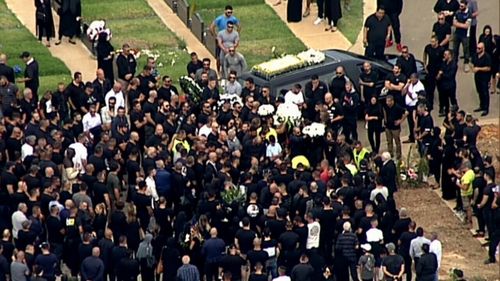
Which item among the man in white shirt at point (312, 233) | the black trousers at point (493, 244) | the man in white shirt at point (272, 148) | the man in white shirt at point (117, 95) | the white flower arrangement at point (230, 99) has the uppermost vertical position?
the man in white shirt at point (117, 95)

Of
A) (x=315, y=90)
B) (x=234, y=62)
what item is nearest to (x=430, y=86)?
(x=315, y=90)

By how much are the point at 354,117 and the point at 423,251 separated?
19.9 ft

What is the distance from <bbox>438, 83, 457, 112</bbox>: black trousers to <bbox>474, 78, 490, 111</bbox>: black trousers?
50 centimetres

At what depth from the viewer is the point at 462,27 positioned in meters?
45.1

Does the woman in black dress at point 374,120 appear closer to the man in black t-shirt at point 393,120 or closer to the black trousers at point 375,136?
the black trousers at point 375,136

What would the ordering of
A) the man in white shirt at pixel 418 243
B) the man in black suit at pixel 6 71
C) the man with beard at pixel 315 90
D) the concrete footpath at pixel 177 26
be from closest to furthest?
the man in white shirt at pixel 418 243
the man with beard at pixel 315 90
the man in black suit at pixel 6 71
the concrete footpath at pixel 177 26

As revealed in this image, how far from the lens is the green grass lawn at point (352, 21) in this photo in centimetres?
4825

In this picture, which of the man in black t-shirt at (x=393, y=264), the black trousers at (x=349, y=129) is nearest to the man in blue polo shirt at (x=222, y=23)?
the black trousers at (x=349, y=129)

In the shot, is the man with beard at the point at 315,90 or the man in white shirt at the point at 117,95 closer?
the man in white shirt at the point at 117,95

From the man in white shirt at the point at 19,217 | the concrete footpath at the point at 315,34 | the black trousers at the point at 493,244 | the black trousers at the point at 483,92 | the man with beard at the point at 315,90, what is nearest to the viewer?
the man in white shirt at the point at 19,217

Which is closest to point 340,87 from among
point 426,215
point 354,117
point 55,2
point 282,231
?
point 354,117

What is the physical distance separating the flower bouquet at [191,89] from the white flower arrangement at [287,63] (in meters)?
1.59

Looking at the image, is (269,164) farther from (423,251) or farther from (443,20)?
(443,20)

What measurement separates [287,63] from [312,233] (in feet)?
24.9
